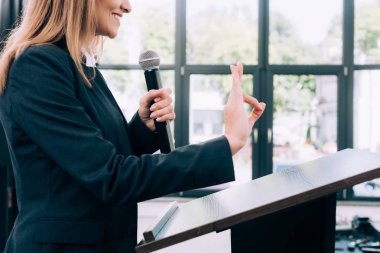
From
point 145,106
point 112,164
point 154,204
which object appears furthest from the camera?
point 154,204

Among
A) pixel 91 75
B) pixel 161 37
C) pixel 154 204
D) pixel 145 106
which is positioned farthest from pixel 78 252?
pixel 161 37

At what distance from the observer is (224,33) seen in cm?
555

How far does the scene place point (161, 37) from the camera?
223 inches

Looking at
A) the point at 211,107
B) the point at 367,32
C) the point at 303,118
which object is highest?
the point at 367,32

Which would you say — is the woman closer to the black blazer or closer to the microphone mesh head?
the black blazer

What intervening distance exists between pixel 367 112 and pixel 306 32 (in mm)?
1126

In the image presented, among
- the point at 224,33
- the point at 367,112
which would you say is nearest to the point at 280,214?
the point at 224,33

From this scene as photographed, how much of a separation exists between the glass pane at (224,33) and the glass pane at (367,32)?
3.71 ft

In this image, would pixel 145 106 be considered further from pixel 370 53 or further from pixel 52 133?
pixel 370 53

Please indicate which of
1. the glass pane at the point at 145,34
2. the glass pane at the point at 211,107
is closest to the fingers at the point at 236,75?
the glass pane at the point at 211,107

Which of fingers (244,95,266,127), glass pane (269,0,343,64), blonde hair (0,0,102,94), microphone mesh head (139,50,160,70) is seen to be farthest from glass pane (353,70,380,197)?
blonde hair (0,0,102,94)

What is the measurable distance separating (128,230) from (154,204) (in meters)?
4.50

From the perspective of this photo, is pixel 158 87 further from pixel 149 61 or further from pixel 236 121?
pixel 236 121

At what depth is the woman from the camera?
0.81 meters
